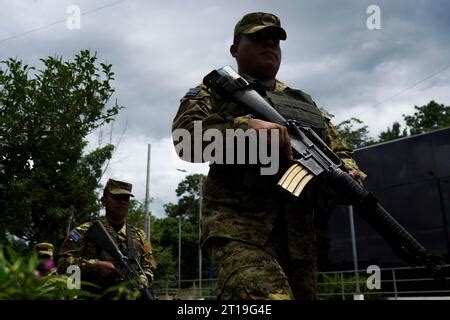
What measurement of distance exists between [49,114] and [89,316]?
Result: 148 inches

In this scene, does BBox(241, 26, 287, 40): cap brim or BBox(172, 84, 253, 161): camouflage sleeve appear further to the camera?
BBox(241, 26, 287, 40): cap brim

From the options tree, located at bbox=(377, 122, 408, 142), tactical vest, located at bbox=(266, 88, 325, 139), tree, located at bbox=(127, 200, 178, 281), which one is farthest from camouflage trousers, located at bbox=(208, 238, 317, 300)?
tree, located at bbox=(377, 122, 408, 142)

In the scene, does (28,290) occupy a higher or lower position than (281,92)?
lower

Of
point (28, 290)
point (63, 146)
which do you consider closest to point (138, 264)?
point (63, 146)

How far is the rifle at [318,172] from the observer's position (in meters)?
1.95

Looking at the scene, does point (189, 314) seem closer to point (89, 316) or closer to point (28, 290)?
point (89, 316)

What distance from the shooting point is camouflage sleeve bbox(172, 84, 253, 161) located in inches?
76.4

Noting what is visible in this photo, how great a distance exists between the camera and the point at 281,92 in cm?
236

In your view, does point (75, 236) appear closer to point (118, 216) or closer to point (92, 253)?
point (92, 253)

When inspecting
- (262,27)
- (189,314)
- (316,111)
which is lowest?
(189,314)

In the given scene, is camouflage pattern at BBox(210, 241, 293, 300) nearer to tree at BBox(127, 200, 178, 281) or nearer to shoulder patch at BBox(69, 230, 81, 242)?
shoulder patch at BBox(69, 230, 81, 242)

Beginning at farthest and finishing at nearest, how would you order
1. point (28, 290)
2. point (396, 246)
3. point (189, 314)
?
point (396, 246)
point (189, 314)
point (28, 290)

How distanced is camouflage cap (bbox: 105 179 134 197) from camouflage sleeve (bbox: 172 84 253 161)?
2.46m

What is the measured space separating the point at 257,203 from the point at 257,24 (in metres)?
0.90
